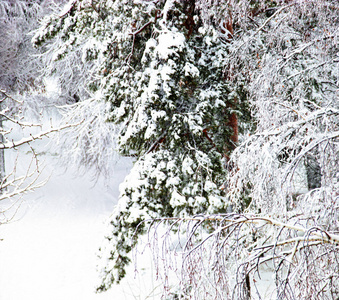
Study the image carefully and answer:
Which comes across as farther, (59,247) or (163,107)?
(59,247)

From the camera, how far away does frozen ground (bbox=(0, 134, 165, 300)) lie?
30.4 feet

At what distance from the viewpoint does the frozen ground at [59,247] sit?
927 centimetres

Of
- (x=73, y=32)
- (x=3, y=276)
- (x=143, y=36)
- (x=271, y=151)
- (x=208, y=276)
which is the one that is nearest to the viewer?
(x=208, y=276)

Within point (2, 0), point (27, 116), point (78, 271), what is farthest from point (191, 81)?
point (2, 0)

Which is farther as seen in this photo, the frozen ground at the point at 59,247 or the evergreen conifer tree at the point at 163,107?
the frozen ground at the point at 59,247

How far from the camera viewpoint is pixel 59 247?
11742mm

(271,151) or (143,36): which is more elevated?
(143,36)

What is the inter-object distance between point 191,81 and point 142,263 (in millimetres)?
5694

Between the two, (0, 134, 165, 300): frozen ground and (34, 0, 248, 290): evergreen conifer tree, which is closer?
(34, 0, 248, 290): evergreen conifer tree

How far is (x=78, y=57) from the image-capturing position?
13.1 m

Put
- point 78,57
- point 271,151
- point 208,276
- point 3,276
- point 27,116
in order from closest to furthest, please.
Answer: point 208,276 < point 271,151 < point 3,276 < point 78,57 < point 27,116

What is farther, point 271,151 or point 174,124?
point 174,124

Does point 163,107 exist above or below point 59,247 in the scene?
above

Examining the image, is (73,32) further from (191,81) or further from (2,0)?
(2,0)
